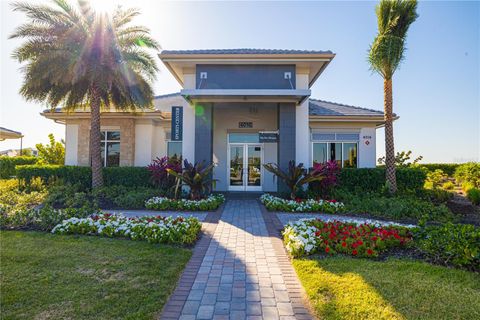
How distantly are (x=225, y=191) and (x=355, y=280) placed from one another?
34.2 feet

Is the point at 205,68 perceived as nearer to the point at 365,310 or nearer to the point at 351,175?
the point at 351,175

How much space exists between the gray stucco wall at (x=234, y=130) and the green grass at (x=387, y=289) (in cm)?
971

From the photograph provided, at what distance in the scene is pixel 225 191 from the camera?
1424 centimetres

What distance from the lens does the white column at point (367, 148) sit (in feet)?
52.6

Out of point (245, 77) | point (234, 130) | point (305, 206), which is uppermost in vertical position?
point (245, 77)

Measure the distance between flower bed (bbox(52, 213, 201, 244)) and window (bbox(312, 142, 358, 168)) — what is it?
11.2 metres

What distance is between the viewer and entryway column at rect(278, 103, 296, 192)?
1244 centimetres

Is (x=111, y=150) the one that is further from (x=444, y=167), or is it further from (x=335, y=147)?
(x=444, y=167)

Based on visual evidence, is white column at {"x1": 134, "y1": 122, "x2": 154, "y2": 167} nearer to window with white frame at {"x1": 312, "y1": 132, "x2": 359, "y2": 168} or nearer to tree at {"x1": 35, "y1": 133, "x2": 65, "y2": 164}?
tree at {"x1": 35, "y1": 133, "x2": 65, "y2": 164}

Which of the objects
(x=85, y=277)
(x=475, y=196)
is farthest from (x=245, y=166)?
(x=85, y=277)

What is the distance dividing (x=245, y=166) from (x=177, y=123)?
4.17 meters

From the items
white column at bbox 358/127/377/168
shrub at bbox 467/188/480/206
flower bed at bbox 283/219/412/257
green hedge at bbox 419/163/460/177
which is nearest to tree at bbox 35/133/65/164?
flower bed at bbox 283/219/412/257

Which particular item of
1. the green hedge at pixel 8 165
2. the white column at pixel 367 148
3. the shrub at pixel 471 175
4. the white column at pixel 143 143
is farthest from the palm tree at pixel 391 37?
the green hedge at pixel 8 165

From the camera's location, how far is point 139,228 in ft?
20.9
